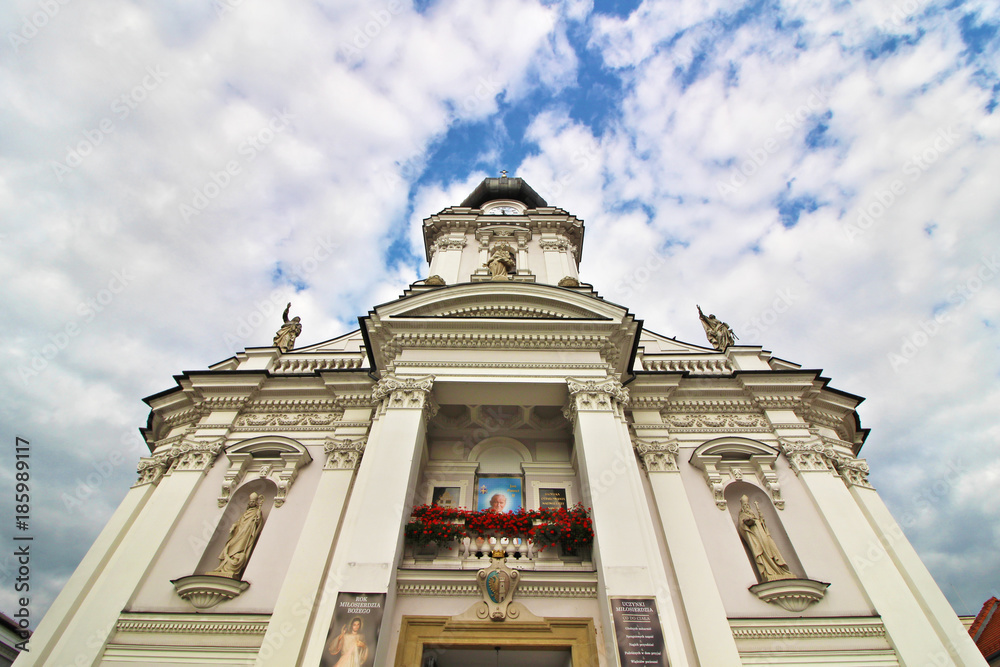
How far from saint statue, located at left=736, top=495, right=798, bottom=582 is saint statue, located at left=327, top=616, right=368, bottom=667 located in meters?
8.39

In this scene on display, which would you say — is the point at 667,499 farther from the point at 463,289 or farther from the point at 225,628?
the point at 225,628

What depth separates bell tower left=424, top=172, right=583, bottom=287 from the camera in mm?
19156

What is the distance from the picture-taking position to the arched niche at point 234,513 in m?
11.2

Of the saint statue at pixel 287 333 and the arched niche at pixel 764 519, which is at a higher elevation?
the saint statue at pixel 287 333

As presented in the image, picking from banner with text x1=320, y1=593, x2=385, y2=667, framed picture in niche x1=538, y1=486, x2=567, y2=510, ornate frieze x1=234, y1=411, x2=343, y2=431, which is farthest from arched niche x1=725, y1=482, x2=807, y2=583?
ornate frieze x1=234, y1=411, x2=343, y2=431

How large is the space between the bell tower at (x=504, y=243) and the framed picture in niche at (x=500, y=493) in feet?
25.3

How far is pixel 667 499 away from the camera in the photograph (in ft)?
38.2

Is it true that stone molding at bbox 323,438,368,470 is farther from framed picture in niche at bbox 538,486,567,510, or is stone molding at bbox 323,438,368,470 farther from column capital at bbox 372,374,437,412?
framed picture in niche at bbox 538,486,567,510

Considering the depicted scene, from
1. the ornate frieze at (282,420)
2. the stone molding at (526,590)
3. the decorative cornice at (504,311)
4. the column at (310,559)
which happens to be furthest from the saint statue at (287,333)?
the stone molding at (526,590)

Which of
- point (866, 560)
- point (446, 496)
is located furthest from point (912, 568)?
point (446, 496)

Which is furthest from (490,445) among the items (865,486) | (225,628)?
(865,486)

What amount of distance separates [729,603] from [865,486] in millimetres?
5502

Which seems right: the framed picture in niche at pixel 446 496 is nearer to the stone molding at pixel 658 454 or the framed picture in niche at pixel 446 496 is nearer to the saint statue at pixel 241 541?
the saint statue at pixel 241 541

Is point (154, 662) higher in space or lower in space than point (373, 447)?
lower
